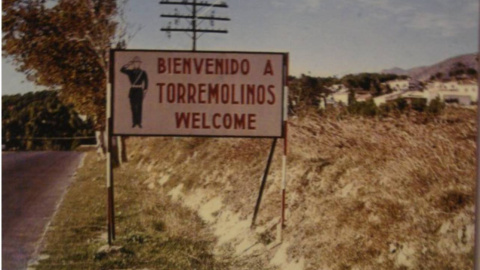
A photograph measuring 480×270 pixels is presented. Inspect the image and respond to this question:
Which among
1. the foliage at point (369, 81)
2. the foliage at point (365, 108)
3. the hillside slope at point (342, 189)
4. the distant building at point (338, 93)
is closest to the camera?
the hillside slope at point (342, 189)

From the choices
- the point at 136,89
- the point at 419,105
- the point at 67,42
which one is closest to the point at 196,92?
the point at 136,89

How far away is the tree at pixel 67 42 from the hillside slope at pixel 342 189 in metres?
0.67

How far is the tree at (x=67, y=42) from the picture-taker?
4.36 meters

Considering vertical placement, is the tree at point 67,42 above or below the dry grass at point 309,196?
above

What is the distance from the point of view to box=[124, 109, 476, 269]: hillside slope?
4141mm

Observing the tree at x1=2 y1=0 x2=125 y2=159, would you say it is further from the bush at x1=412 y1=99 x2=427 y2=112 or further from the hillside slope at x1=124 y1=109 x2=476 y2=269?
the bush at x1=412 y1=99 x2=427 y2=112

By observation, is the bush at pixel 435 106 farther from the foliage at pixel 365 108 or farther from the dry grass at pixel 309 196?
the foliage at pixel 365 108

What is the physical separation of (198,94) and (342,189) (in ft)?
5.11

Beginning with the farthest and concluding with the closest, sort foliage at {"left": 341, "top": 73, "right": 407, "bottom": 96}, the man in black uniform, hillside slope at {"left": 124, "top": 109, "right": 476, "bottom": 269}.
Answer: foliage at {"left": 341, "top": 73, "right": 407, "bottom": 96} < the man in black uniform < hillside slope at {"left": 124, "top": 109, "right": 476, "bottom": 269}

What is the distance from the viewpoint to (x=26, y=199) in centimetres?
449

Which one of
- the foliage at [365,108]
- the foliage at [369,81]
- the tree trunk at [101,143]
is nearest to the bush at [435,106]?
the foliage at [369,81]

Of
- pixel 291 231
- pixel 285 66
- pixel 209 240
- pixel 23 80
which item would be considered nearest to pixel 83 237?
pixel 209 240

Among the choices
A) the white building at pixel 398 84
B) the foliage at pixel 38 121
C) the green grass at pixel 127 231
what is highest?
the white building at pixel 398 84

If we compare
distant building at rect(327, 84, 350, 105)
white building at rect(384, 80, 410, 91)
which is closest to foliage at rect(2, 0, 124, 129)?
distant building at rect(327, 84, 350, 105)
